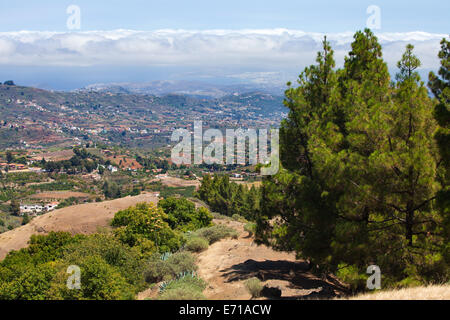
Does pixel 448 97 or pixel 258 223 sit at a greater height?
pixel 448 97

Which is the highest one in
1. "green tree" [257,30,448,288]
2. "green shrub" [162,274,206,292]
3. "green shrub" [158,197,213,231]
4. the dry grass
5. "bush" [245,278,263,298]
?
"green tree" [257,30,448,288]

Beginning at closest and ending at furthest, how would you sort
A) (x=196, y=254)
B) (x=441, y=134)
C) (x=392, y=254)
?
(x=441, y=134), (x=392, y=254), (x=196, y=254)

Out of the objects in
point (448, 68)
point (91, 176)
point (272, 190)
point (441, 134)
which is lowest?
point (91, 176)

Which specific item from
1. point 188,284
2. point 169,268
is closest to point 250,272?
point 188,284

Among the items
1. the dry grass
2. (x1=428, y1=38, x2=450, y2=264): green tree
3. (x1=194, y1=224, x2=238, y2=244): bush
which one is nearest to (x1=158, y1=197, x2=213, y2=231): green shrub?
(x1=194, y1=224, x2=238, y2=244): bush

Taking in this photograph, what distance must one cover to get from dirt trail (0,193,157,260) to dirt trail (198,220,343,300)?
50.8 feet

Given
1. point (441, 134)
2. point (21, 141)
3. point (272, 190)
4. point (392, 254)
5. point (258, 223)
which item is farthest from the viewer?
point (21, 141)

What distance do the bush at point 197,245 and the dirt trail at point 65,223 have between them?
42.6 feet

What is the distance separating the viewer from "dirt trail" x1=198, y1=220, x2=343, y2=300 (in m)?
10.7

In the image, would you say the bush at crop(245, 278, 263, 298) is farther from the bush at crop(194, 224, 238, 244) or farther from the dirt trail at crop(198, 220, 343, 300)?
the bush at crop(194, 224, 238, 244)

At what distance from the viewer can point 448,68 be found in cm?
741
